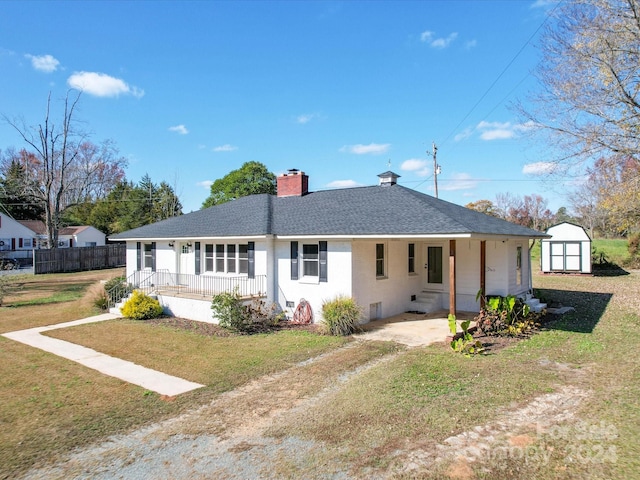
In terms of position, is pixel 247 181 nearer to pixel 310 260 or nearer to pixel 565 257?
pixel 565 257

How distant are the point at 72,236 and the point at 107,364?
45190 millimetres

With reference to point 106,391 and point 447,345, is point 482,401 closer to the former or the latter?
point 447,345

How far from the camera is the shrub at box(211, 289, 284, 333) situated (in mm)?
12539

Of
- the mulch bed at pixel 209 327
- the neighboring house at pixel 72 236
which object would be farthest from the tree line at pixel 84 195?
the mulch bed at pixel 209 327

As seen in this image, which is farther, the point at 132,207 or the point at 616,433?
the point at 132,207

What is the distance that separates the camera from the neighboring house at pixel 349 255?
12.8m

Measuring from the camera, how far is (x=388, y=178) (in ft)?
56.5

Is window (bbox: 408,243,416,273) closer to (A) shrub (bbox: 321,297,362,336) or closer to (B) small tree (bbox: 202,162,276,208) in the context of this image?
(A) shrub (bbox: 321,297,362,336)

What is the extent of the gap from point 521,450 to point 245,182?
40.4 meters

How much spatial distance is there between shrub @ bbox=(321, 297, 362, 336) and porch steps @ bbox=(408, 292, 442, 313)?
3.64m

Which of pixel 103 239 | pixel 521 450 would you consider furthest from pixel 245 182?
pixel 521 450

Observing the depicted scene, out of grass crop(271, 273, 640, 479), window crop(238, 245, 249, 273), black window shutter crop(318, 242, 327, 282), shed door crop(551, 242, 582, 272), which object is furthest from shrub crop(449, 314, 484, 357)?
shed door crop(551, 242, 582, 272)

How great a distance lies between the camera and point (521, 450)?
16.3 feet

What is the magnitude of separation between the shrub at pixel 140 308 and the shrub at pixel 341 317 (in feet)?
22.7
